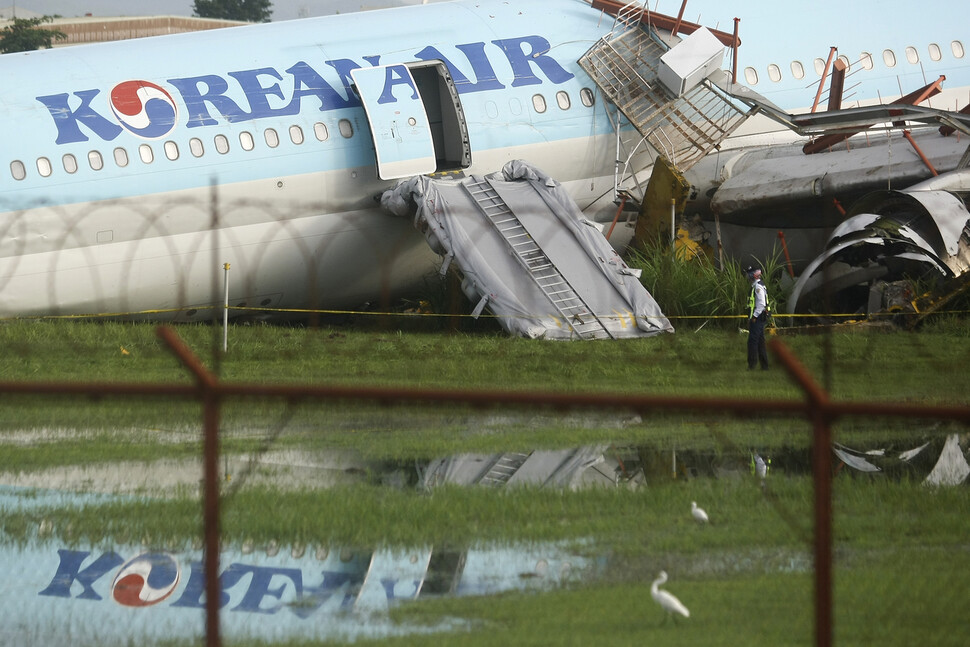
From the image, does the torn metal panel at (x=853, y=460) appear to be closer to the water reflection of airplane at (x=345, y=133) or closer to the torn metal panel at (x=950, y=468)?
the torn metal panel at (x=950, y=468)

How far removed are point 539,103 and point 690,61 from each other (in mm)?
2427

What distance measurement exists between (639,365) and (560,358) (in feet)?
3.28

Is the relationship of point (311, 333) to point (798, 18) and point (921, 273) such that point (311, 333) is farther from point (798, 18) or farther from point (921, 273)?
point (798, 18)

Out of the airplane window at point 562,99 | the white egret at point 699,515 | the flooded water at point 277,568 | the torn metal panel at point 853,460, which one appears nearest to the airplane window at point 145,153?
the airplane window at point 562,99

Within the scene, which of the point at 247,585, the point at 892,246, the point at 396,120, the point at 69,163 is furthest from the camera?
the point at 396,120

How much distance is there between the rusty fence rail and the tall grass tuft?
575 inches

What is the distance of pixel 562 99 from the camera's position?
69.7 ft

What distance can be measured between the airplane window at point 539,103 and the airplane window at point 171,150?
5669mm

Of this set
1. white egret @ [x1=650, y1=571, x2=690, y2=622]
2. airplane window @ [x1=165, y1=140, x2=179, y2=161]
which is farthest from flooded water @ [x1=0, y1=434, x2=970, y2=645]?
airplane window @ [x1=165, y1=140, x2=179, y2=161]

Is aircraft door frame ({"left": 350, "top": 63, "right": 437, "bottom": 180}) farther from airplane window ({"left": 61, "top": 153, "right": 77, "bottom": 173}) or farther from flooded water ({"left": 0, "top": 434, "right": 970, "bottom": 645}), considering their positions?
flooded water ({"left": 0, "top": 434, "right": 970, "bottom": 645})

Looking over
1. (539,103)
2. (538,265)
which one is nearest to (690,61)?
(539,103)

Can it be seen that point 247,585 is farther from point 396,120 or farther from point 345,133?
point 396,120

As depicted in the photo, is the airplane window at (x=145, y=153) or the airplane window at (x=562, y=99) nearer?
the airplane window at (x=145, y=153)

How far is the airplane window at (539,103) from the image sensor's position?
20922mm
